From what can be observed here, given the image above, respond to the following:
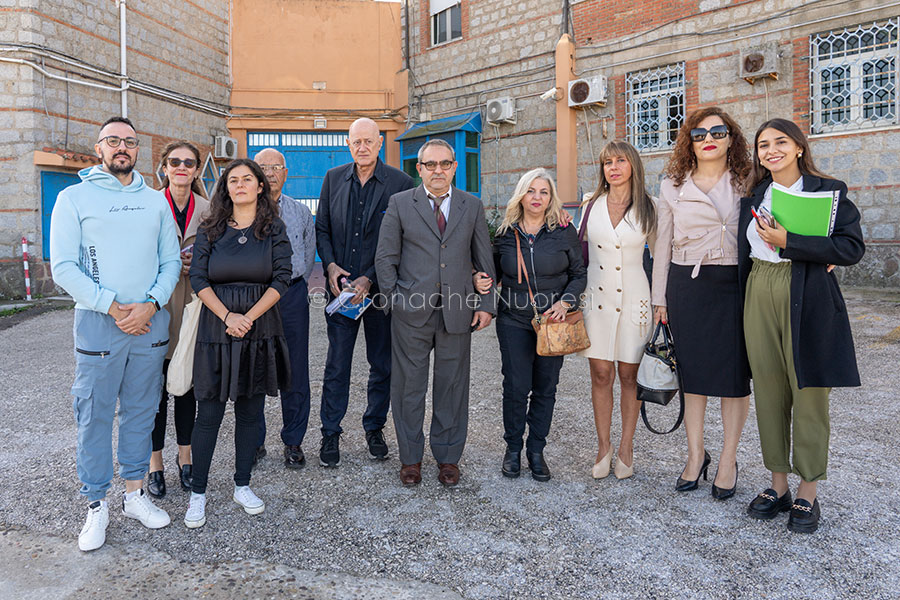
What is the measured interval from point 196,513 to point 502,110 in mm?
11857

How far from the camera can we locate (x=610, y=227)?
12.2ft

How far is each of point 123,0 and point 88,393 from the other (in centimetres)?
1340

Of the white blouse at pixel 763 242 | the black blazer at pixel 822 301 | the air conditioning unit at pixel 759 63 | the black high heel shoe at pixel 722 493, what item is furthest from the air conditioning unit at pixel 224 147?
the black blazer at pixel 822 301

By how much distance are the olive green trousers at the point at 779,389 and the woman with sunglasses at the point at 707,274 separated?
129 mm

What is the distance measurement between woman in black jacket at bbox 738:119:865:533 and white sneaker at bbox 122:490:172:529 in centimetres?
297

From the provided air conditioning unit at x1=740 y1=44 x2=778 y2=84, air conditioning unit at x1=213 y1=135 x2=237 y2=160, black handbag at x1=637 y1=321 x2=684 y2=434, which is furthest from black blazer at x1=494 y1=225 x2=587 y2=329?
air conditioning unit at x1=213 y1=135 x2=237 y2=160

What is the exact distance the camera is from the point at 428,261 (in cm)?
375

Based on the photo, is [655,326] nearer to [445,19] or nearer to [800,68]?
[800,68]

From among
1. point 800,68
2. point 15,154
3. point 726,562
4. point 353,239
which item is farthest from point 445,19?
point 726,562

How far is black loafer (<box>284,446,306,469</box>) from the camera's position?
3969mm

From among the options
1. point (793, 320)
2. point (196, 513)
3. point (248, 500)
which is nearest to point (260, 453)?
point (248, 500)

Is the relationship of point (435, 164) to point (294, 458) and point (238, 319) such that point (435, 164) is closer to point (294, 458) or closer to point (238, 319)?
point (238, 319)

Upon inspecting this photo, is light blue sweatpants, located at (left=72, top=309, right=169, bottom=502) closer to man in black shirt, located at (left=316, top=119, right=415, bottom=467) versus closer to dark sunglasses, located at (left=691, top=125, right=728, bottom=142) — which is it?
man in black shirt, located at (left=316, top=119, right=415, bottom=467)

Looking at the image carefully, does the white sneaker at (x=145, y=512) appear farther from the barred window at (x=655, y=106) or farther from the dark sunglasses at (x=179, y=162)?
the barred window at (x=655, y=106)
